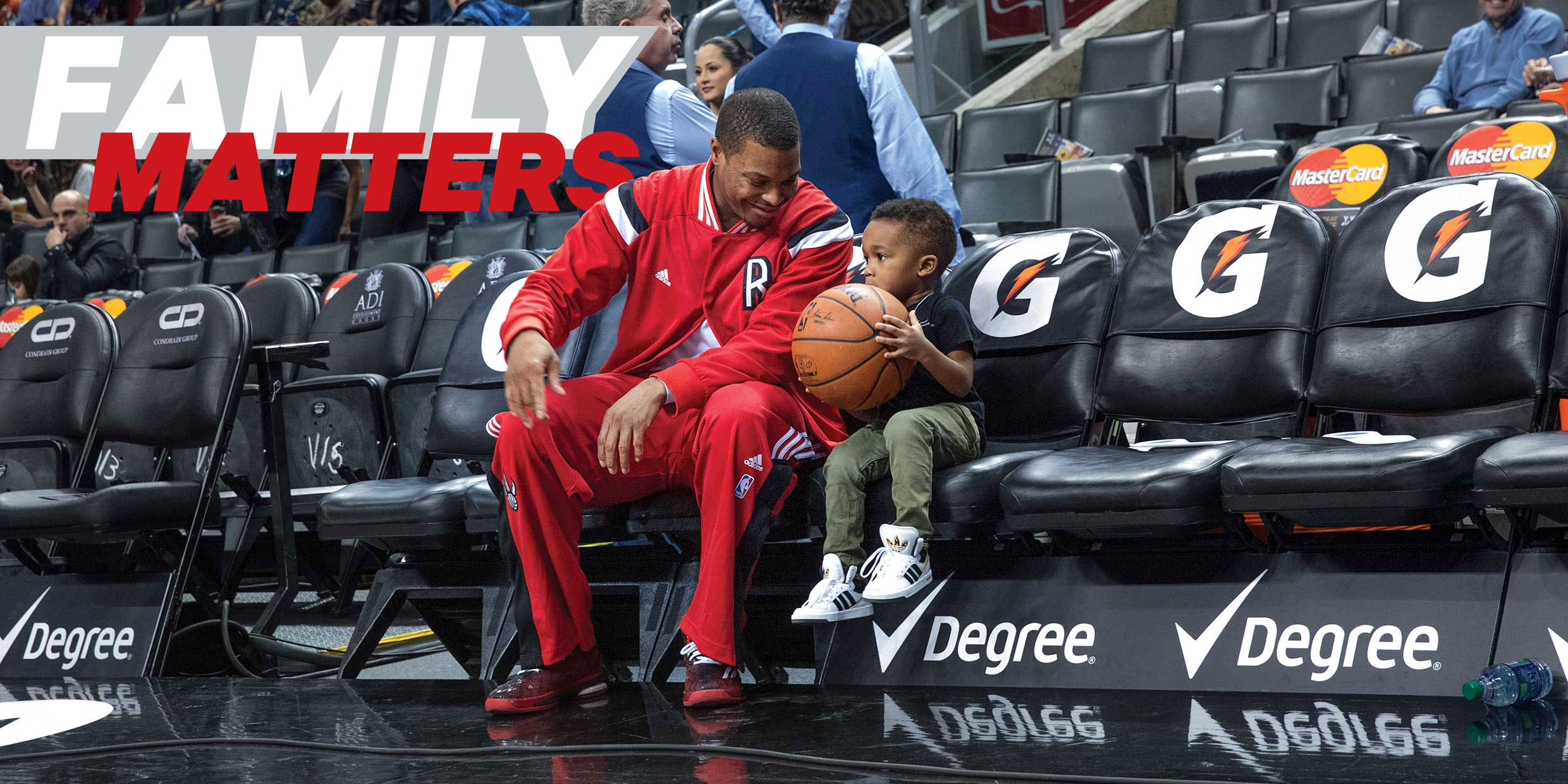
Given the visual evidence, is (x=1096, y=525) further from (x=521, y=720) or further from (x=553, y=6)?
(x=553, y=6)

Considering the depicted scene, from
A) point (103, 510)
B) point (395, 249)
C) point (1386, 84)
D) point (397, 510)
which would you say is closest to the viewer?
point (397, 510)

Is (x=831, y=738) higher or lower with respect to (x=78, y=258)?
higher

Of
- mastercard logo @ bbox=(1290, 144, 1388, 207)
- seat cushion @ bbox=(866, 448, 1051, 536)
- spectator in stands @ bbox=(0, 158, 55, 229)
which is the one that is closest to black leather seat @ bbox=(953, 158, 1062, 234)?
mastercard logo @ bbox=(1290, 144, 1388, 207)

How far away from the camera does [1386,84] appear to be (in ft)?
22.4

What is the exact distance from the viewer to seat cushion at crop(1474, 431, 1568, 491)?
2102 mm

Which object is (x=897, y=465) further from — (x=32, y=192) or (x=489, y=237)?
(x=32, y=192)

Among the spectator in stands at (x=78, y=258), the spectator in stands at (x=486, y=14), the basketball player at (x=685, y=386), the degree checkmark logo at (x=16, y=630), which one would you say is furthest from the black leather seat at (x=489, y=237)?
the basketball player at (x=685, y=386)

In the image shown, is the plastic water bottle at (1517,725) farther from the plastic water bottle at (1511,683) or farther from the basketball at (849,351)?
the basketball at (849,351)

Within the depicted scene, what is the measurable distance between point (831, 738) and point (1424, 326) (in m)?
1.53

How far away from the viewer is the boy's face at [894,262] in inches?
117

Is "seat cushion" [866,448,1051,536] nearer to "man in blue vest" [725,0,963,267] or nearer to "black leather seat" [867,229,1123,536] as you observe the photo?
"black leather seat" [867,229,1123,536]

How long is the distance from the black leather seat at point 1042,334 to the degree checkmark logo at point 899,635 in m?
0.45

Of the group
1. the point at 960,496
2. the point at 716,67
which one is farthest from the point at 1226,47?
the point at 960,496

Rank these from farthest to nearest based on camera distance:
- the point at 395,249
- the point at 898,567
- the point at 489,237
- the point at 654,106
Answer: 1. the point at 395,249
2. the point at 489,237
3. the point at 654,106
4. the point at 898,567
